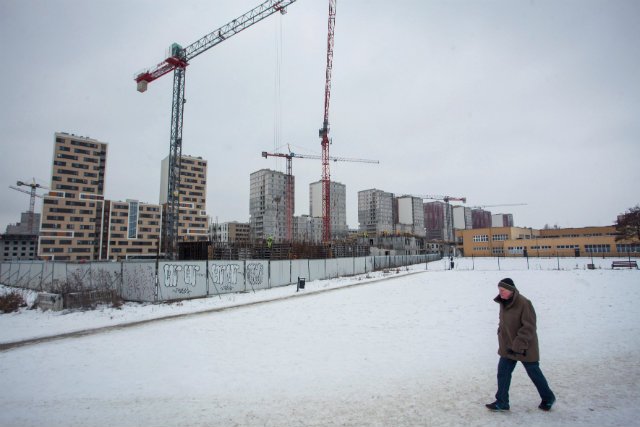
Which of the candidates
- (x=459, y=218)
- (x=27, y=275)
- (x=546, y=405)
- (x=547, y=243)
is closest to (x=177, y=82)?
(x=27, y=275)

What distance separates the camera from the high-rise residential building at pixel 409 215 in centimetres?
16625

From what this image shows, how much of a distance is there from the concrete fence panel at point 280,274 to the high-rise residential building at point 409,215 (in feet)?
460

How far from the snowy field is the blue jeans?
0.73 feet

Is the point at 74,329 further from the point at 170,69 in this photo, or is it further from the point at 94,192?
the point at 94,192

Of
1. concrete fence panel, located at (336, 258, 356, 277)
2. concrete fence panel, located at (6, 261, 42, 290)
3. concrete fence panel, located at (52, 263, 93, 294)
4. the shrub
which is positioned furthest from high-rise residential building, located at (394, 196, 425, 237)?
the shrub

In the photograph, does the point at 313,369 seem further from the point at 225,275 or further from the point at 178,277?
the point at 225,275

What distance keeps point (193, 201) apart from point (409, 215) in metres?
98.6

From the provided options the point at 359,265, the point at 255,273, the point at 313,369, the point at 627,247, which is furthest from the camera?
the point at 627,247

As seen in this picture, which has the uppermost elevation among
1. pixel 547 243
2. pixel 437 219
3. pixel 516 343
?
pixel 437 219

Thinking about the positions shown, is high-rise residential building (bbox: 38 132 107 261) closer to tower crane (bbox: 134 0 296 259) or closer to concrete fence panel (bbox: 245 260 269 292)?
tower crane (bbox: 134 0 296 259)

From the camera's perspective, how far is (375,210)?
6973 inches

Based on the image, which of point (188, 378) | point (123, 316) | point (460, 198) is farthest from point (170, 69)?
point (460, 198)

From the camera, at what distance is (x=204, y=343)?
9477mm

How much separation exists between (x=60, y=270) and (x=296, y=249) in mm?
23073
